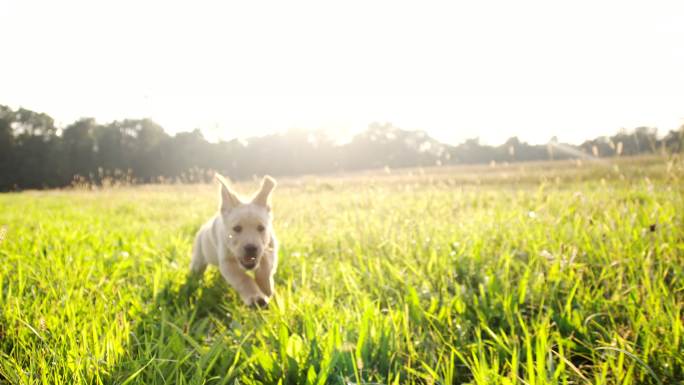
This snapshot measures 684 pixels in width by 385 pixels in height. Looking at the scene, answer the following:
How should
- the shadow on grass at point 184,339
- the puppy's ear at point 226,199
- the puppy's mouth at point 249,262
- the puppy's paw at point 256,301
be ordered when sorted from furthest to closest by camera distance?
the puppy's ear at point 226,199, the puppy's mouth at point 249,262, the puppy's paw at point 256,301, the shadow on grass at point 184,339

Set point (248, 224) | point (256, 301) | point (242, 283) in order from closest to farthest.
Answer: point (256, 301), point (242, 283), point (248, 224)

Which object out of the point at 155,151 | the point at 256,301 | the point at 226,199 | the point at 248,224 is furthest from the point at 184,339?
the point at 155,151

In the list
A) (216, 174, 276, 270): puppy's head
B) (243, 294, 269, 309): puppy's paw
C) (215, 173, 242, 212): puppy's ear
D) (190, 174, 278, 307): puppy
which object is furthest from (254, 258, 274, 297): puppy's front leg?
(215, 173, 242, 212): puppy's ear

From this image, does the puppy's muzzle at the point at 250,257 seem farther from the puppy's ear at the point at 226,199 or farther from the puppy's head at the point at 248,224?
the puppy's ear at the point at 226,199

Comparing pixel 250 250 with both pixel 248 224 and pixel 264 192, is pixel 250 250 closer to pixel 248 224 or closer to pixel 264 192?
pixel 248 224

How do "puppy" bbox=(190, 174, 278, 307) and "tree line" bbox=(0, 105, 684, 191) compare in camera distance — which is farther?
"tree line" bbox=(0, 105, 684, 191)

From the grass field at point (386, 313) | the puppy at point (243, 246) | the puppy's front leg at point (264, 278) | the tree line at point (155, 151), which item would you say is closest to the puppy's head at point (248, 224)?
the puppy at point (243, 246)

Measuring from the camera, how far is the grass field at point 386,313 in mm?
1776

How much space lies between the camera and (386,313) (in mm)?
2740

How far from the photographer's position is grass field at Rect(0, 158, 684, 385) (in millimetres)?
1776

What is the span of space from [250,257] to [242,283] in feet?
0.68

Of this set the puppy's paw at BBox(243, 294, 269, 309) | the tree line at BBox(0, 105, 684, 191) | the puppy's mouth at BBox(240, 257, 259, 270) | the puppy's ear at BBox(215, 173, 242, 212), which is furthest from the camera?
the tree line at BBox(0, 105, 684, 191)

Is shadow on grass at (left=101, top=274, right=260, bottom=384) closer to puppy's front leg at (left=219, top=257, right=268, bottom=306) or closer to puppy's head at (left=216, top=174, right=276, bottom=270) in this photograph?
puppy's front leg at (left=219, top=257, right=268, bottom=306)

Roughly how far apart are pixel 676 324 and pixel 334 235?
3423 mm
